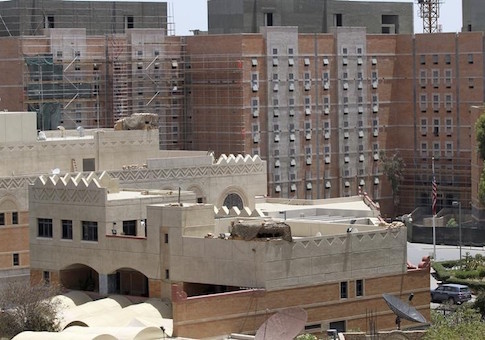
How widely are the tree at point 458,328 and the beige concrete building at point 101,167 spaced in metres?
21.4

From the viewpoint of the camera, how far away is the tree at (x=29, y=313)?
269 feet

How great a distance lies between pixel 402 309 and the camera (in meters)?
80.3

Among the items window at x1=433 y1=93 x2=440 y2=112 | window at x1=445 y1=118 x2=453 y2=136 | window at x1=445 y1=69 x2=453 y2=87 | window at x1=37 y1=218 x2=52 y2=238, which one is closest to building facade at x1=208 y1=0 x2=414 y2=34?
window at x1=433 y1=93 x2=440 y2=112

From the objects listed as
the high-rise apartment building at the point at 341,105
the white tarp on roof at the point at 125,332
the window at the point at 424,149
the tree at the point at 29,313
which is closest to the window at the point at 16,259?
the tree at the point at 29,313

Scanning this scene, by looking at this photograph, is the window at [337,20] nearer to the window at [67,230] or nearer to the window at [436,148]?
the window at [436,148]

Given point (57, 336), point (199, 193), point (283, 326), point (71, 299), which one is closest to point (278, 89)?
point (199, 193)

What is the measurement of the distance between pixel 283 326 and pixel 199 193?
31.3 metres

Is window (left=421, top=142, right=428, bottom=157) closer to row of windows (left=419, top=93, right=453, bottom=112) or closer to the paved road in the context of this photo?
row of windows (left=419, top=93, right=453, bottom=112)

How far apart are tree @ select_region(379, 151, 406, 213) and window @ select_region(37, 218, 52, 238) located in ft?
179

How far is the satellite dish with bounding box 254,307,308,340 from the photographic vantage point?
7369 cm

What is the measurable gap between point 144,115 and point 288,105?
24336 millimetres

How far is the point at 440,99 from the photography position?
465 feet

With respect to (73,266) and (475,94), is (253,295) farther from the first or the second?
(475,94)

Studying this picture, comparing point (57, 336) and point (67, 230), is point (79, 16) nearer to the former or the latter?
point (67, 230)
